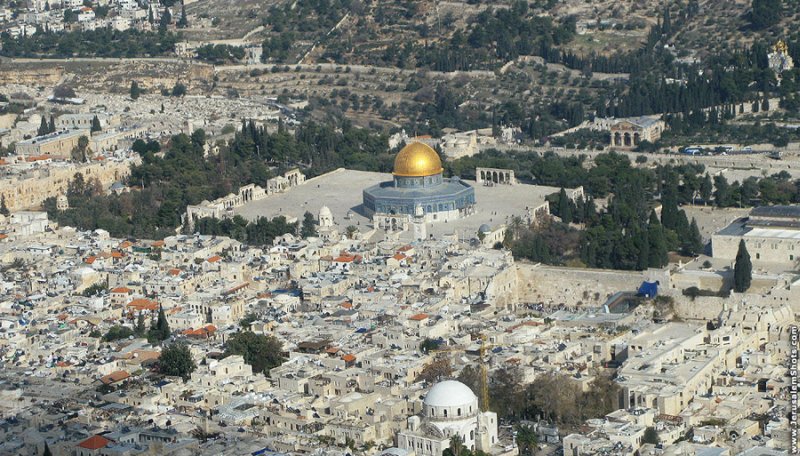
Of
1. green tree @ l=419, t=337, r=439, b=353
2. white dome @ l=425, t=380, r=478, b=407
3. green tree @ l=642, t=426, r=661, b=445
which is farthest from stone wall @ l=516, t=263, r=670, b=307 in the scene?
white dome @ l=425, t=380, r=478, b=407

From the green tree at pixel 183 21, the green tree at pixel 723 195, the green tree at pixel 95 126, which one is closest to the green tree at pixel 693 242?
the green tree at pixel 723 195

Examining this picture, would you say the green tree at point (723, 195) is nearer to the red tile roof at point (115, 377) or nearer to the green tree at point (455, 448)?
the red tile roof at point (115, 377)

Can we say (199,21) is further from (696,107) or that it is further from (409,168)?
(409,168)

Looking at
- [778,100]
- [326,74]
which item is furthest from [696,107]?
[326,74]

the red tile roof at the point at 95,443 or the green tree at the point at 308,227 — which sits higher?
the green tree at the point at 308,227

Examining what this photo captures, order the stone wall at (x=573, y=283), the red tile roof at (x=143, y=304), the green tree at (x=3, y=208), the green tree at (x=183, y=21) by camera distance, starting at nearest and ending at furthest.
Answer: the red tile roof at (x=143, y=304), the stone wall at (x=573, y=283), the green tree at (x=3, y=208), the green tree at (x=183, y=21)

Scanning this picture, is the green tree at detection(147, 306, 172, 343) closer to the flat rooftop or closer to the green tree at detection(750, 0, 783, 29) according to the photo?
the flat rooftop
